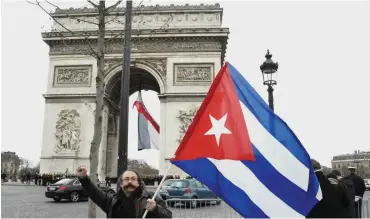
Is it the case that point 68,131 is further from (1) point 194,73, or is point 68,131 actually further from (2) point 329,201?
(2) point 329,201

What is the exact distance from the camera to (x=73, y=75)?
2516 centimetres

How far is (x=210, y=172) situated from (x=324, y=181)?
1.32 metres

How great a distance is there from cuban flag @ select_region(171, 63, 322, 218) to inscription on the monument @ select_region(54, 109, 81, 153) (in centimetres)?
2132

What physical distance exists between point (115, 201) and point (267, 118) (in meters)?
1.53

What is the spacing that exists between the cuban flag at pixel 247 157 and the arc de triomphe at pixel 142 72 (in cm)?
1954

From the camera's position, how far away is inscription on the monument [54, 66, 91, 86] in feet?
81.8

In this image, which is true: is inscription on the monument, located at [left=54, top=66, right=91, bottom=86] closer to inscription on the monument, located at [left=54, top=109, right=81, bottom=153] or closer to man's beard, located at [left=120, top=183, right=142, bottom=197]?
inscription on the monument, located at [left=54, top=109, right=81, bottom=153]

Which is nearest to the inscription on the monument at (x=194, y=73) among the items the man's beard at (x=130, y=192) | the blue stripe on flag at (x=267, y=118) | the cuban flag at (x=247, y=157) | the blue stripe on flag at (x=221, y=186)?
the blue stripe on flag at (x=267, y=118)

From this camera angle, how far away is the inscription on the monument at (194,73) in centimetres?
2434

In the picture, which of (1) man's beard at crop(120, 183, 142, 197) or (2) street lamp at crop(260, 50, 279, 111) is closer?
(1) man's beard at crop(120, 183, 142, 197)

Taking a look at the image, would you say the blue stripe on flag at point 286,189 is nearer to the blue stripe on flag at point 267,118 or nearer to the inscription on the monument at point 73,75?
the blue stripe on flag at point 267,118

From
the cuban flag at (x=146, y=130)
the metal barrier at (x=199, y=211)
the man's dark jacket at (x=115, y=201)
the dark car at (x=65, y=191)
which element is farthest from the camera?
the dark car at (x=65, y=191)

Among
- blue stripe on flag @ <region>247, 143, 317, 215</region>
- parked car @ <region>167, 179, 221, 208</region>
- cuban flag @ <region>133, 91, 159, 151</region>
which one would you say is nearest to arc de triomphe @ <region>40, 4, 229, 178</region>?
parked car @ <region>167, 179, 221, 208</region>

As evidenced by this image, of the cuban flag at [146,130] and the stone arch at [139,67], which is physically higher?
the stone arch at [139,67]
